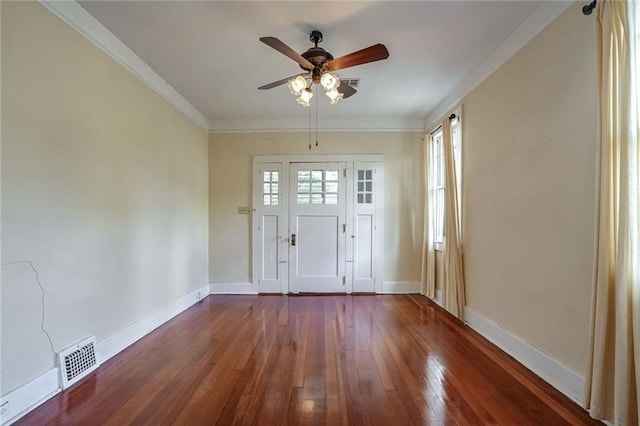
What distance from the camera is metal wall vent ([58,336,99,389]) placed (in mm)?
2133

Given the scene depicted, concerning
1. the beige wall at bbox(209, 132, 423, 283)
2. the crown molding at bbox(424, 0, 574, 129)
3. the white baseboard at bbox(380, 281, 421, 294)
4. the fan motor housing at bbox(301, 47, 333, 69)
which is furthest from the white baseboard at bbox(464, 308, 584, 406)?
the fan motor housing at bbox(301, 47, 333, 69)

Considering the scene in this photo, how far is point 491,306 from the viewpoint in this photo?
3.01m

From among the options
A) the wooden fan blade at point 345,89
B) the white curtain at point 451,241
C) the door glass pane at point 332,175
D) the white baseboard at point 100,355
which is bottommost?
the white baseboard at point 100,355

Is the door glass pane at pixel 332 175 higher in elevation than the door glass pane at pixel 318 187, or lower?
higher

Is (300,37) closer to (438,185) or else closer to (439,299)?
(438,185)

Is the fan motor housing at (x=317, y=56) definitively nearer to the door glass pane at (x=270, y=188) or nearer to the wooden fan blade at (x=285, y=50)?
the wooden fan blade at (x=285, y=50)

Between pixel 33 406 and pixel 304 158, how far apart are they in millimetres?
4048

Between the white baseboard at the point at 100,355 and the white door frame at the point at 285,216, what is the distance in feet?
3.69

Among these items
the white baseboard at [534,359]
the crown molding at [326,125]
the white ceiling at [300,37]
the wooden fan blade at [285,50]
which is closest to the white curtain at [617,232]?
the white baseboard at [534,359]

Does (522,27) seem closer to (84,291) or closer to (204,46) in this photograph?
(204,46)

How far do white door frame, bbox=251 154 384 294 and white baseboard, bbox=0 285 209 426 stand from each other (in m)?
1.12

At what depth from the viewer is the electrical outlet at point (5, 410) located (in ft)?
5.68

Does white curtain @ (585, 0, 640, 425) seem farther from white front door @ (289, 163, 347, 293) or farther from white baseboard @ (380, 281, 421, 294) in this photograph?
white front door @ (289, 163, 347, 293)

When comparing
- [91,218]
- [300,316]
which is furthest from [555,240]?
[91,218]
